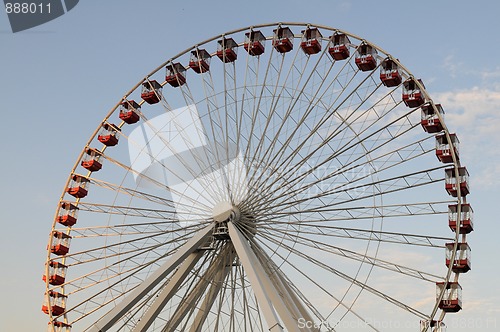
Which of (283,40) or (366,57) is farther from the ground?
(283,40)

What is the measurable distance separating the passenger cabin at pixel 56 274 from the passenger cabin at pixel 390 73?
1557 centimetres

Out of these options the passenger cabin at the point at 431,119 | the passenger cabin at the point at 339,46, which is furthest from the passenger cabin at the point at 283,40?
the passenger cabin at the point at 431,119

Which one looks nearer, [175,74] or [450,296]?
[450,296]

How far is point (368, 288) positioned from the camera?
3312 cm

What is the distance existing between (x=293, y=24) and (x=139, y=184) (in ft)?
30.2

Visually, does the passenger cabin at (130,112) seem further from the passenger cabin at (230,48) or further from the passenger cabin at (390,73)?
the passenger cabin at (390,73)

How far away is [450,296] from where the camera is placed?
109 ft

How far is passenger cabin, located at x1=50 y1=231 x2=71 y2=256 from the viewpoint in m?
39.3

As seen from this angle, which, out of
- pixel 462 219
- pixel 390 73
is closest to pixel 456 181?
pixel 462 219

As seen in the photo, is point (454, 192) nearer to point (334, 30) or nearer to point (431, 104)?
point (431, 104)

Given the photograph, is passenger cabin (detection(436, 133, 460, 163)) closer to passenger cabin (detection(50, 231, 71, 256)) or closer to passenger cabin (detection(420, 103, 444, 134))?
passenger cabin (detection(420, 103, 444, 134))

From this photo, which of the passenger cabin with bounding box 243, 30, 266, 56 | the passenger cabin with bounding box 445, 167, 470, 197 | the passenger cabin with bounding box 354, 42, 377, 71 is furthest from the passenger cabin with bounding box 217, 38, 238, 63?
the passenger cabin with bounding box 445, 167, 470, 197

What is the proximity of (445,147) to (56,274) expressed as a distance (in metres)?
17.0

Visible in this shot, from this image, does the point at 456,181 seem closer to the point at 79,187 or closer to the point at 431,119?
the point at 431,119
